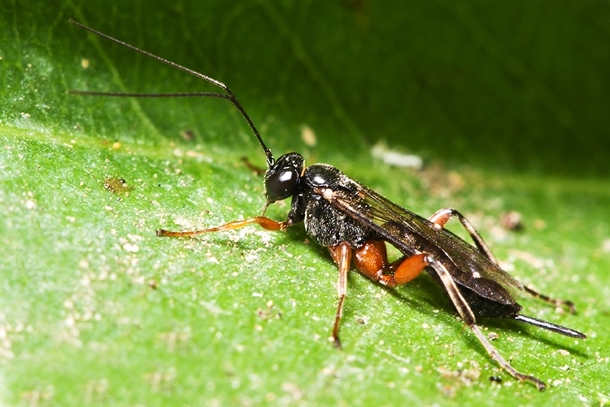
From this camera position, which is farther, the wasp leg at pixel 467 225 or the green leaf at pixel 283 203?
the wasp leg at pixel 467 225

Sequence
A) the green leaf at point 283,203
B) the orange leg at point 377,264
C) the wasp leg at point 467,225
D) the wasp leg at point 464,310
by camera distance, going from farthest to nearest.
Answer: the wasp leg at point 467,225, the orange leg at point 377,264, the wasp leg at point 464,310, the green leaf at point 283,203

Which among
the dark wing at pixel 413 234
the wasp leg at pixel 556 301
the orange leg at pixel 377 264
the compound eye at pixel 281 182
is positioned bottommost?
the orange leg at pixel 377 264

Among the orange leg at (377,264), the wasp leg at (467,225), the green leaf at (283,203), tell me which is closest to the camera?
the green leaf at (283,203)

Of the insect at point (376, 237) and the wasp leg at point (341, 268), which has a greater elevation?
the insect at point (376, 237)

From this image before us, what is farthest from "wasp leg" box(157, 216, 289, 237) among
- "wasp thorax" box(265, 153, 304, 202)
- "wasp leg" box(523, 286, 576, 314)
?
"wasp leg" box(523, 286, 576, 314)

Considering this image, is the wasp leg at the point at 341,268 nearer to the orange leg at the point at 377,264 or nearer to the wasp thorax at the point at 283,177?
the orange leg at the point at 377,264

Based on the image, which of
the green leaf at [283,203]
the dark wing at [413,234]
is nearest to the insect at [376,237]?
the dark wing at [413,234]
